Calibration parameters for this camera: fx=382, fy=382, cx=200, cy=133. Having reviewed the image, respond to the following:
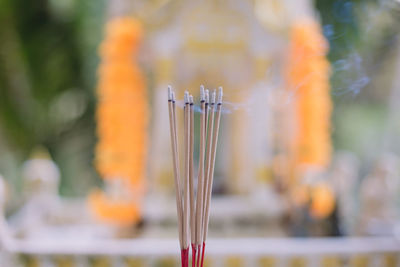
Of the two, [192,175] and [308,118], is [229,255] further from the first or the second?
[308,118]

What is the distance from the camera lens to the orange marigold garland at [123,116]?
91.6 inches

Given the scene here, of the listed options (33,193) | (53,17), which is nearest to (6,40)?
(53,17)

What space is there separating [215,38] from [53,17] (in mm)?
2163

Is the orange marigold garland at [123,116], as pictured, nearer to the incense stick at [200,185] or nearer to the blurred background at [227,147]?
the blurred background at [227,147]

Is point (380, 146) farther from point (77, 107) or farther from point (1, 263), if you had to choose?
point (1, 263)

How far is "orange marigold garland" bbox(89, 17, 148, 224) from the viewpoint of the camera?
7.63ft

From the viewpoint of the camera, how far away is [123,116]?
7.93 feet

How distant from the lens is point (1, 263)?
139 centimetres

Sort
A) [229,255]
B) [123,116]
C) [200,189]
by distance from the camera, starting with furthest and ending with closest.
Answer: [123,116] < [229,255] < [200,189]

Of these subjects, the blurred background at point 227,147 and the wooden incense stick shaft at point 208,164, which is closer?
the wooden incense stick shaft at point 208,164

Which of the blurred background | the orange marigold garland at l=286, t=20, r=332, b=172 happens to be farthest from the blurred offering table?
the orange marigold garland at l=286, t=20, r=332, b=172

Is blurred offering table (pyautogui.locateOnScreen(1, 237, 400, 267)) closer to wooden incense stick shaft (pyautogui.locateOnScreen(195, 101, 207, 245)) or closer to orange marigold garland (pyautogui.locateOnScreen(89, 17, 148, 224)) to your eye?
orange marigold garland (pyautogui.locateOnScreen(89, 17, 148, 224))

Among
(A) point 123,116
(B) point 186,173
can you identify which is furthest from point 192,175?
(A) point 123,116

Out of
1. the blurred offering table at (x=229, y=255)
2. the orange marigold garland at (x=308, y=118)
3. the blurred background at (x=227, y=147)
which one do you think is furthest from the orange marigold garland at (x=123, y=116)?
the orange marigold garland at (x=308, y=118)
